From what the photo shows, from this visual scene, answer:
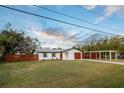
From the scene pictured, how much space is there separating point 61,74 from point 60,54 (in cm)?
47

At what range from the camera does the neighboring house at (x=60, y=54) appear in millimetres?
6664

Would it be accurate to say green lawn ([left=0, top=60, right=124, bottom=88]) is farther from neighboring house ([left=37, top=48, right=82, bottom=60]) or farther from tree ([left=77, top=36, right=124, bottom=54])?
tree ([left=77, top=36, right=124, bottom=54])

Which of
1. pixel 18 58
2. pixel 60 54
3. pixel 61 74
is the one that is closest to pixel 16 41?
pixel 18 58

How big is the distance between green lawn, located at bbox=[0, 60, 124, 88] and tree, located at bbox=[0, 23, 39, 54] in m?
0.30

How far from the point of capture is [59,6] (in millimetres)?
6609

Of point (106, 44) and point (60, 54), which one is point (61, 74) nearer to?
point (60, 54)

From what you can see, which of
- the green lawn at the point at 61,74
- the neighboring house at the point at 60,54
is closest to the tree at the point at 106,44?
the neighboring house at the point at 60,54

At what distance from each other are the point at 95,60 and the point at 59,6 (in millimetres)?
1462

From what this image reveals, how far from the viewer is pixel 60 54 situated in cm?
684

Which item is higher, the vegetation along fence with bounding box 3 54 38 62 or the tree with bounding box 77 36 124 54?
the tree with bounding box 77 36 124 54

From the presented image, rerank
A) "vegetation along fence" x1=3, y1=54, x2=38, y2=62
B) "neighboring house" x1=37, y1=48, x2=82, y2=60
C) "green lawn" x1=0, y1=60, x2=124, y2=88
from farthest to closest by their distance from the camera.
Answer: "neighboring house" x1=37, y1=48, x2=82, y2=60, "vegetation along fence" x1=3, y1=54, x2=38, y2=62, "green lawn" x1=0, y1=60, x2=124, y2=88

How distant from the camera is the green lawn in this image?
6.29 m

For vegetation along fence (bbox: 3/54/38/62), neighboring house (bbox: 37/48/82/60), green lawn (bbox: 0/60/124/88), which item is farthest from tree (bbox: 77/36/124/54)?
vegetation along fence (bbox: 3/54/38/62)
